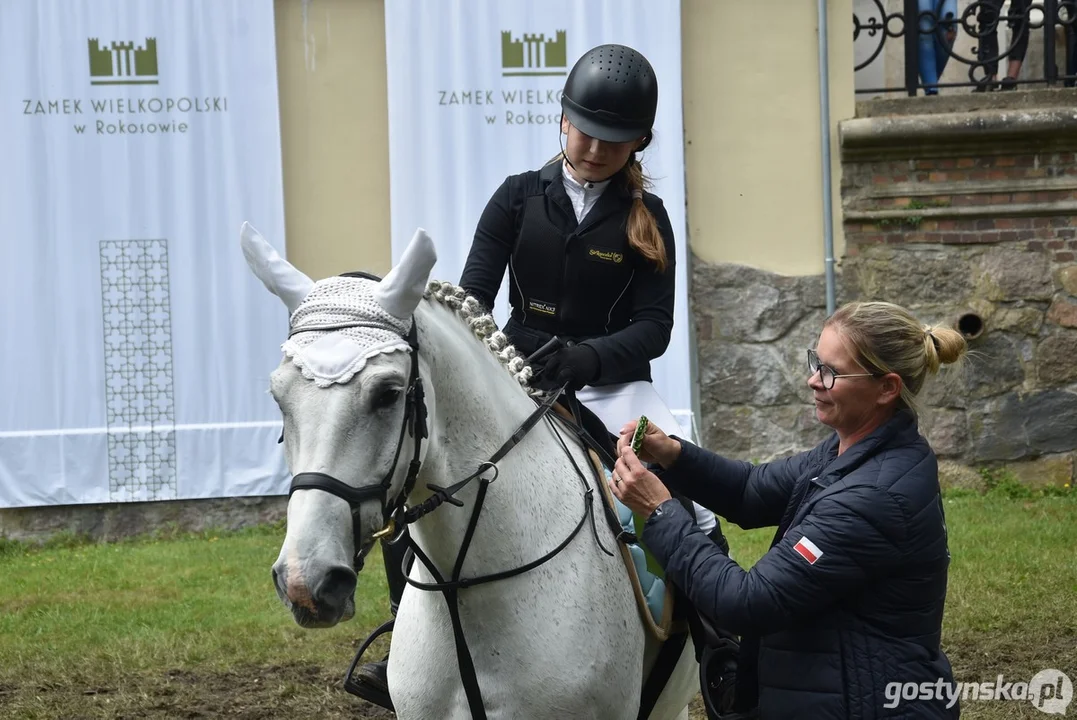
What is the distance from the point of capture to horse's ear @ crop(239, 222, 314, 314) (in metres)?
2.32

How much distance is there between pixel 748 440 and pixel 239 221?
395 cm

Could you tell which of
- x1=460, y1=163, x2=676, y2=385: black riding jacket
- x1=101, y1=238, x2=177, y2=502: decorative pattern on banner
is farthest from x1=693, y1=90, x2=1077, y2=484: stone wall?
x1=460, y1=163, x2=676, y2=385: black riding jacket

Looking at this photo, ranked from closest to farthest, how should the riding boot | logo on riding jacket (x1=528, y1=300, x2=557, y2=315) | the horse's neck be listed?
the horse's neck → the riding boot → logo on riding jacket (x1=528, y1=300, x2=557, y2=315)

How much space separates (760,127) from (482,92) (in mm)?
2025

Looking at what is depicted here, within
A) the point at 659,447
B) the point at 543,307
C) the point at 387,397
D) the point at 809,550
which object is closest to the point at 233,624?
the point at 543,307

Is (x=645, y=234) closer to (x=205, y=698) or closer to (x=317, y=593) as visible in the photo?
(x=317, y=593)

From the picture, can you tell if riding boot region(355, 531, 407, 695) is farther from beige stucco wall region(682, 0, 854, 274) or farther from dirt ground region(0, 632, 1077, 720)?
beige stucco wall region(682, 0, 854, 274)

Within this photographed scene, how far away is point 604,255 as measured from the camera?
3127 millimetres

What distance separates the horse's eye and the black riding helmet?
1195 millimetres

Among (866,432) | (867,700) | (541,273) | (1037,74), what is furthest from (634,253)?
(1037,74)

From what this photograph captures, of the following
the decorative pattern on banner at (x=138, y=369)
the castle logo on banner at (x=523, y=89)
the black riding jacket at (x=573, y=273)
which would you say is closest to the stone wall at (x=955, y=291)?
the castle logo on banner at (x=523, y=89)

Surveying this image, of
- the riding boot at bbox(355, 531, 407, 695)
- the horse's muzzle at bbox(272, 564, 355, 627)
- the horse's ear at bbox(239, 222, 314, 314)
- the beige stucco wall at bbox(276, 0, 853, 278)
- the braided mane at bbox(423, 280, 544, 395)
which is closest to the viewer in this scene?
the horse's muzzle at bbox(272, 564, 355, 627)

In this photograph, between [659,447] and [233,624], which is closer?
[659,447]

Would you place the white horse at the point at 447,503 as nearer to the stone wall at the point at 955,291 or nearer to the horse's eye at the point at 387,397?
the horse's eye at the point at 387,397
